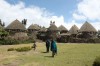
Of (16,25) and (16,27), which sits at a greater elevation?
(16,25)

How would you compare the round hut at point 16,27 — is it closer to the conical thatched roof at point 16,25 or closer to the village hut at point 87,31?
the conical thatched roof at point 16,25

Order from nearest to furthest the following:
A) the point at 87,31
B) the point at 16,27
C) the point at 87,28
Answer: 1. the point at 87,31
2. the point at 87,28
3. the point at 16,27

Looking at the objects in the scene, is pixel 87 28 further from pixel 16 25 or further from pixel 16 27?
pixel 16 25

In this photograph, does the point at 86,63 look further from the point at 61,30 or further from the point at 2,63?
the point at 61,30

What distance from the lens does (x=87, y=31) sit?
8369 centimetres

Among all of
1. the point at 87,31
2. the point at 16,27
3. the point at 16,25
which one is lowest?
the point at 87,31

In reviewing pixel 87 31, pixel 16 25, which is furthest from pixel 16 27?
pixel 87 31

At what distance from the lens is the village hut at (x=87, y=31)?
83.8 m

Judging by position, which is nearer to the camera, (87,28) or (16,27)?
(87,28)

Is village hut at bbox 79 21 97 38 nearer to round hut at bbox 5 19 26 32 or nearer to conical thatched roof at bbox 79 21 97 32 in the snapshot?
conical thatched roof at bbox 79 21 97 32

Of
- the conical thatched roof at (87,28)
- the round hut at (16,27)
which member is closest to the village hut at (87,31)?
the conical thatched roof at (87,28)

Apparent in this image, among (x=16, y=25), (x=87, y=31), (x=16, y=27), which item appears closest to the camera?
(x=87, y=31)

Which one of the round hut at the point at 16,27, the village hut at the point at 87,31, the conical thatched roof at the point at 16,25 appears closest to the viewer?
the village hut at the point at 87,31

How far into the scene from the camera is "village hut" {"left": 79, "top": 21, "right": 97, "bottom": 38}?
3300 inches
